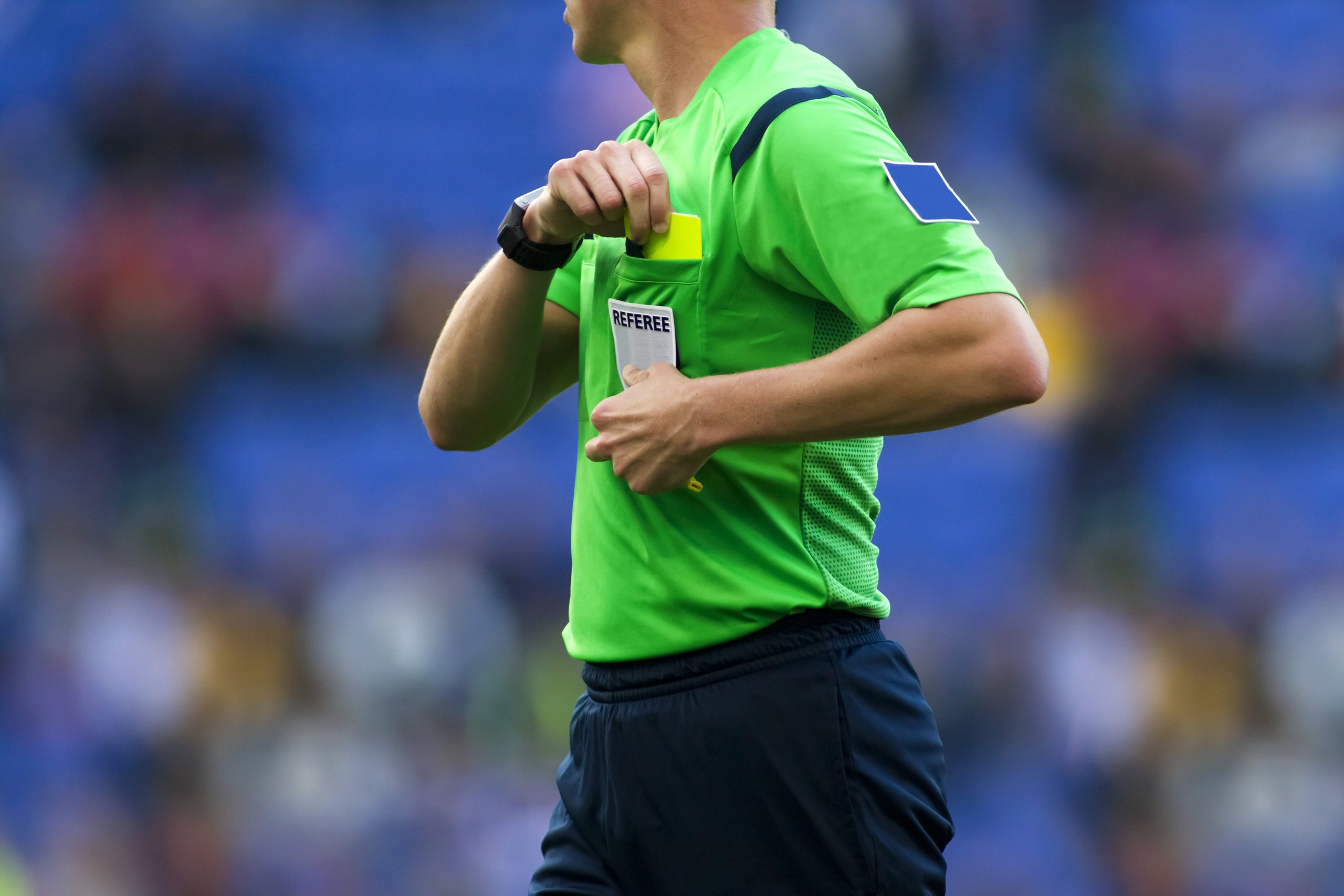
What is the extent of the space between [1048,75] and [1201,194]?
1000 mm

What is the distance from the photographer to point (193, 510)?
21.9 ft

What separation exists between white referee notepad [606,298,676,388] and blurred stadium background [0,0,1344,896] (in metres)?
4.44

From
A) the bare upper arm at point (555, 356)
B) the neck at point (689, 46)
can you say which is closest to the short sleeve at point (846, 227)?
the neck at point (689, 46)

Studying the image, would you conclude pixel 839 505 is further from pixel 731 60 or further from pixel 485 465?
pixel 485 465

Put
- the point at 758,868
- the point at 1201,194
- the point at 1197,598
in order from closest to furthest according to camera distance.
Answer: the point at 758,868, the point at 1197,598, the point at 1201,194

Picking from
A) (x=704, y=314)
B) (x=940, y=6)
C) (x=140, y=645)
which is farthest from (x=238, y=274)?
(x=704, y=314)

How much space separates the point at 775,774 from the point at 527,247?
2.49 feet

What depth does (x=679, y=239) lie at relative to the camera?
175 cm

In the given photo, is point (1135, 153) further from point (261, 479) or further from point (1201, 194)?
point (261, 479)

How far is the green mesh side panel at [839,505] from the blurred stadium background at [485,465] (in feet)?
14.3

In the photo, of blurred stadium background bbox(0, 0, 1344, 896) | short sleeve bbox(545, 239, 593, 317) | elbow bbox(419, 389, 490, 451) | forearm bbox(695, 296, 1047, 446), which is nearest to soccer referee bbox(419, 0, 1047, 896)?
forearm bbox(695, 296, 1047, 446)

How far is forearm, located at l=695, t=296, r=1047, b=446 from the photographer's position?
1551 millimetres

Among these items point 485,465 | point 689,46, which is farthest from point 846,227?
point 485,465

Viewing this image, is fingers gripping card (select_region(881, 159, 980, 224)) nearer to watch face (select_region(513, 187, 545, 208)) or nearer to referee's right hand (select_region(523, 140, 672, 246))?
referee's right hand (select_region(523, 140, 672, 246))
